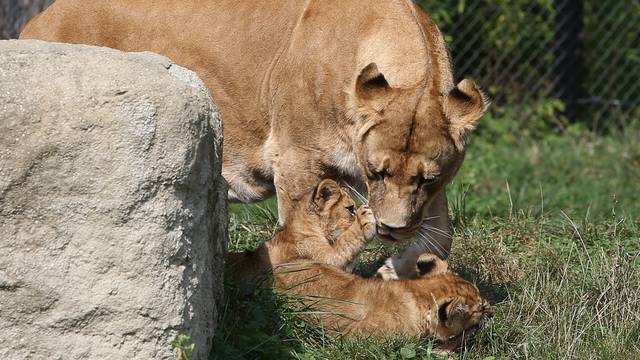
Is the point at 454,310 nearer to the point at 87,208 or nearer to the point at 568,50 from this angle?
the point at 87,208

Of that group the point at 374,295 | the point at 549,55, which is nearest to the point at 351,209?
the point at 374,295

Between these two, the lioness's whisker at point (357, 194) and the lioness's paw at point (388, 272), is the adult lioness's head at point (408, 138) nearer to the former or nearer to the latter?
the lioness's whisker at point (357, 194)

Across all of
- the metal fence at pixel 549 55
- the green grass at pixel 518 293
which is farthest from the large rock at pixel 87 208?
the metal fence at pixel 549 55

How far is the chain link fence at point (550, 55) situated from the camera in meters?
10.6

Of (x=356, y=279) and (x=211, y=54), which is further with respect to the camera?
(x=211, y=54)

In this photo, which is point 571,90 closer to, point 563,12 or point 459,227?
point 563,12

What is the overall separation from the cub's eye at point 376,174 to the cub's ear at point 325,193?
31cm

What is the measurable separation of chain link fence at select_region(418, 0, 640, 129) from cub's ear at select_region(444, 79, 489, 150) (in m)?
5.47

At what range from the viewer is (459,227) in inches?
247

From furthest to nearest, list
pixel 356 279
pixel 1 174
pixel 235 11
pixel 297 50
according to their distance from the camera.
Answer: pixel 235 11
pixel 297 50
pixel 356 279
pixel 1 174

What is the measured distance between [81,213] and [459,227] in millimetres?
3139

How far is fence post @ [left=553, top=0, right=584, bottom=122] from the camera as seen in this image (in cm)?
1080

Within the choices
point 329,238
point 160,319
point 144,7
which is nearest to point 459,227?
point 329,238

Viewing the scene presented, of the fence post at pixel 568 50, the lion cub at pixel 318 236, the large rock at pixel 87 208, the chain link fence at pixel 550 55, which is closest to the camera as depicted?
the large rock at pixel 87 208
